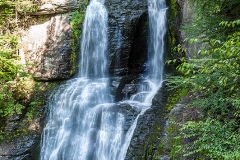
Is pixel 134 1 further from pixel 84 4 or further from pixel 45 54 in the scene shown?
pixel 45 54

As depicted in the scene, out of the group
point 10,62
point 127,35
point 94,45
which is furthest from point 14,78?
point 127,35

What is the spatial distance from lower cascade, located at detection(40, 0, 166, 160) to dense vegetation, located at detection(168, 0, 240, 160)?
2.25m

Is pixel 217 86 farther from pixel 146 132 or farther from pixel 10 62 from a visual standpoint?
pixel 10 62

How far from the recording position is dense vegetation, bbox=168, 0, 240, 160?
297cm

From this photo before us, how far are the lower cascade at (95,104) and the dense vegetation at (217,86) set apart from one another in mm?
2252

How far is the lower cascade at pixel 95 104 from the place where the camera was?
245 inches

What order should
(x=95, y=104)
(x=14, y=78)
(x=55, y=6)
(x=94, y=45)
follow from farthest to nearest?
(x=55, y=6)
(x=94, y=45)
(x=14, y=78)
(x=95, y=104)

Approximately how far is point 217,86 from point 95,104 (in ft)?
15.7

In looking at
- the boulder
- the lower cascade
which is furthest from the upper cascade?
the boulder

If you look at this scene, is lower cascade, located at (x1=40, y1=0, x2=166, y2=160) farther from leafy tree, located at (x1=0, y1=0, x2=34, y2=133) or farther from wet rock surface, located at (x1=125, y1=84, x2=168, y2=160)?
leafy tree, located at (x1=0, y1=0, x2=34, y2=133)

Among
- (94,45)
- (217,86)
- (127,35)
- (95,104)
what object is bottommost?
(95,104)

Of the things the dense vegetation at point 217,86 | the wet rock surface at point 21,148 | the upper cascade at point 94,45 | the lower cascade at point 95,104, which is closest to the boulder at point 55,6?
the lower cascade at point 95,104

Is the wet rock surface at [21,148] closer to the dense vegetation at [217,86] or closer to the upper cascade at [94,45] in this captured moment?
the upper cascade at [94,45]

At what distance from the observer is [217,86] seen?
3957 millimetres
